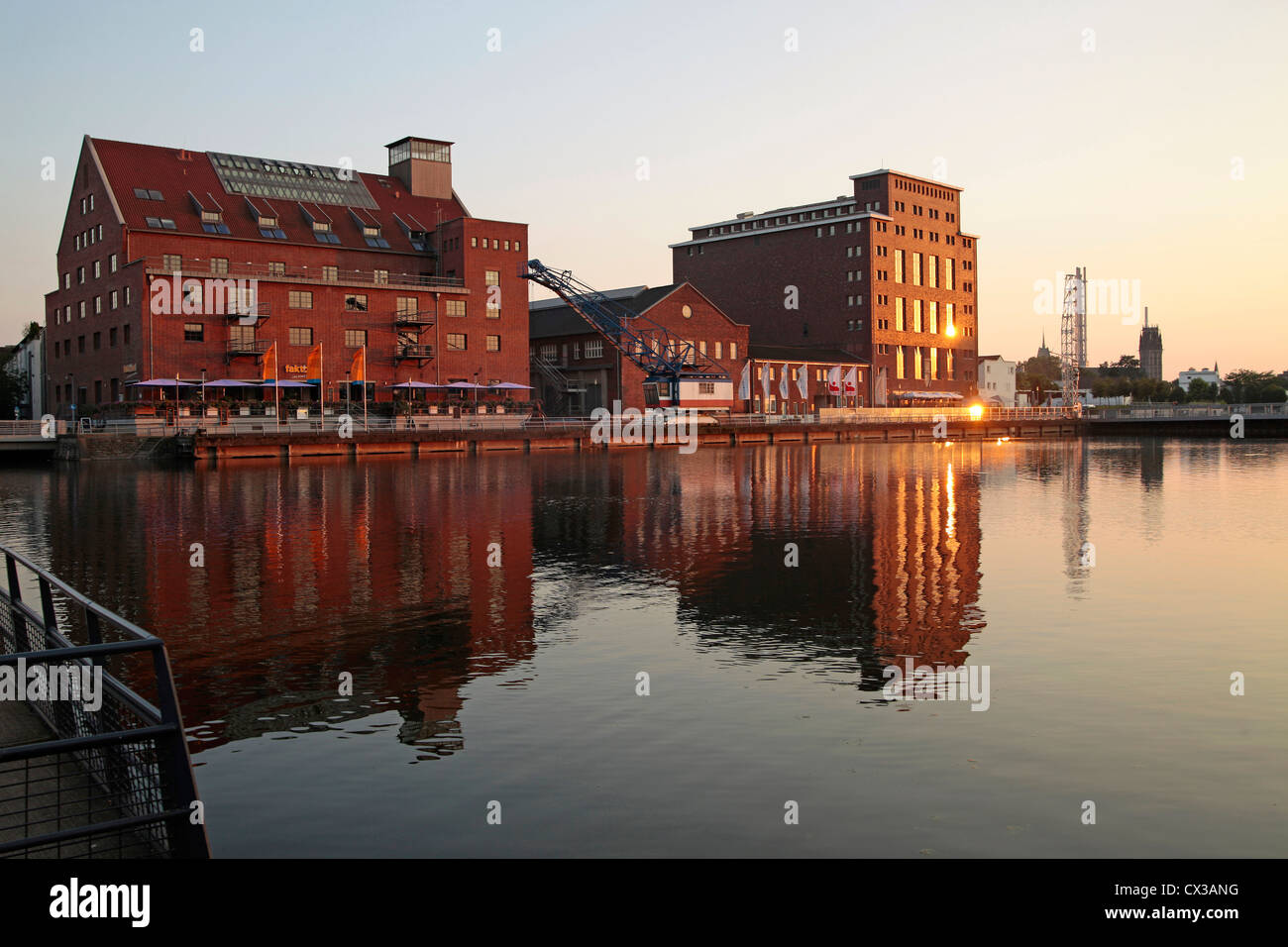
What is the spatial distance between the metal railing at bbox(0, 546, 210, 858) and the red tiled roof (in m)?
73.5

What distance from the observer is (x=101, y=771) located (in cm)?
692

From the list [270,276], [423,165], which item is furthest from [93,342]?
[423,165]

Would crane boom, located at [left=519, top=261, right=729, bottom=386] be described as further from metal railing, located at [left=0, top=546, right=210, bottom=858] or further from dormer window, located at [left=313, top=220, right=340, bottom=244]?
metal railing, located at [left=0, top=546, right=210, bottom=858]

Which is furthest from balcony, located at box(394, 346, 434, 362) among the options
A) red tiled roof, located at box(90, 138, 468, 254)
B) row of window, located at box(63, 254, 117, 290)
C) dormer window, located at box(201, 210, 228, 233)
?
A: row of window, located at box(63, 254, 117, 290)

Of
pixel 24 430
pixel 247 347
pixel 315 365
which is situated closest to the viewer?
pixel 24 430

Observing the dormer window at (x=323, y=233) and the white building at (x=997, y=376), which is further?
the white building at (x=997, y=376)

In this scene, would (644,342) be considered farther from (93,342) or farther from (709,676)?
(709,676)

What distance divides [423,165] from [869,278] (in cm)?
5214

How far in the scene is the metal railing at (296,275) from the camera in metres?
71.8

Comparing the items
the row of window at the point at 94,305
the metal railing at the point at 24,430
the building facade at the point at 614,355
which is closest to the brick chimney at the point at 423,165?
the building facade at the point at 614,355

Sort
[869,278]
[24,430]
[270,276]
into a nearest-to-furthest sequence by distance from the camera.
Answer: [24,430] < [270,276] < [869,278]

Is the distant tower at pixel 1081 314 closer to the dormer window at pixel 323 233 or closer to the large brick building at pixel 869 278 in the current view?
the large brick building at pixel 869 278

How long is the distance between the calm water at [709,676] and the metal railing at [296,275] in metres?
45.9
